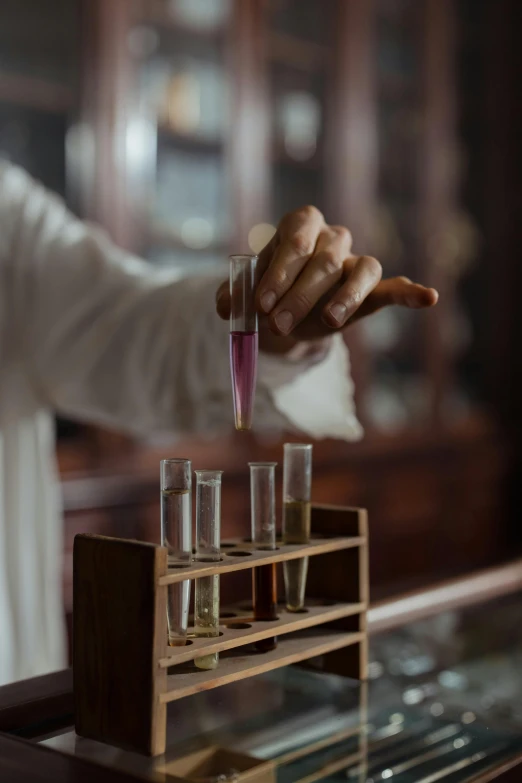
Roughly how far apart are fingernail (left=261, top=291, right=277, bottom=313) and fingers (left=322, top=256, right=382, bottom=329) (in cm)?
4

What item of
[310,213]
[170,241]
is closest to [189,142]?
[170,241]

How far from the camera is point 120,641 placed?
0.69 m

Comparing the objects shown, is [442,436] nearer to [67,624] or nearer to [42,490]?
[67,624]

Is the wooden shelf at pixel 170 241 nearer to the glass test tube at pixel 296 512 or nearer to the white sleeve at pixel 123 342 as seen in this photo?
the white sleeve at pixel 123 342

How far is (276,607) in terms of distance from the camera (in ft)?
2.72

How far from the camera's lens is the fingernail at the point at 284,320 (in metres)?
0.78

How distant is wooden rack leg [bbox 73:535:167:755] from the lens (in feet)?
2.20

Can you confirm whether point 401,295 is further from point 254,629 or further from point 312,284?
point 254,629

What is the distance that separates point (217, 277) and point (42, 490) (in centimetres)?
57

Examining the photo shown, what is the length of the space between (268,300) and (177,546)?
0.68ft

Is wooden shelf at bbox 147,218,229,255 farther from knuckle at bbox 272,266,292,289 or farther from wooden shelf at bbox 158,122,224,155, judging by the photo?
knuckle at bbox 272,266,292,289

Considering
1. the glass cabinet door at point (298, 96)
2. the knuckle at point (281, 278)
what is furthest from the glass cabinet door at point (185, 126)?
the knuckle at point (281, 278)

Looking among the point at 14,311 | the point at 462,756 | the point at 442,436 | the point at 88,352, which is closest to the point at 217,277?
the point at 88,352

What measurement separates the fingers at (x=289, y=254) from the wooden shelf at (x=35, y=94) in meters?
1.85
